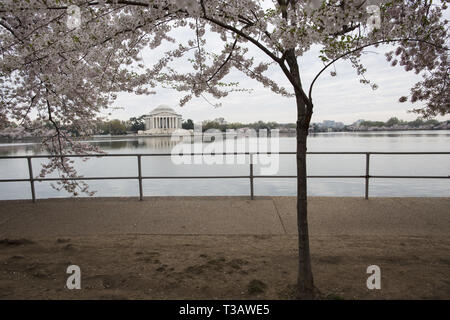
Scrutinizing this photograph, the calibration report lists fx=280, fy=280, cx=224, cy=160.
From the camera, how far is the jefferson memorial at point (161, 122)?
96.1m

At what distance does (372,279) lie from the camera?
9.36 ft

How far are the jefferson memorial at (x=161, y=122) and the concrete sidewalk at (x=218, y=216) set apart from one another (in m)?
90.4

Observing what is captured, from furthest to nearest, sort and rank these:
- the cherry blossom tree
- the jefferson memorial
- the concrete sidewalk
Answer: the jefferson memorial < the concrete sidewalk < the cherry blossom tree

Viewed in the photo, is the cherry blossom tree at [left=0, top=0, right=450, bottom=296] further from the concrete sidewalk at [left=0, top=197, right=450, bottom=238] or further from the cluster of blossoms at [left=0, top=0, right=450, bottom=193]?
the concrete sidewalk at [left=0, top=197, right=450, bottom=238]

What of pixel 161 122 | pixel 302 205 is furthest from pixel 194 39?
pixel 161 122

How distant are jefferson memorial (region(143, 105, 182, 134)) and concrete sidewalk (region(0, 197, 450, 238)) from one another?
90.4 m

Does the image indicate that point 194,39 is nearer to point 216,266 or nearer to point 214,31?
point 214,31

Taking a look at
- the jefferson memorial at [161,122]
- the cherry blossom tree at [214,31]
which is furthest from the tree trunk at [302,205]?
the jefferson memorial at [161,122]

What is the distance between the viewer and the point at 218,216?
5129 mm

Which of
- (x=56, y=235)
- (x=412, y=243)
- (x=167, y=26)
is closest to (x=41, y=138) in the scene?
(x=56, y=235)

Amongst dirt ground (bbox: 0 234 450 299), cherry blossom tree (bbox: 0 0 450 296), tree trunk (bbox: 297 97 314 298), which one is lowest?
dirt ground (bbox: 0 234 450 299)

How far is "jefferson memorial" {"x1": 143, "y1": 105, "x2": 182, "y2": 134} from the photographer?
96106 mm

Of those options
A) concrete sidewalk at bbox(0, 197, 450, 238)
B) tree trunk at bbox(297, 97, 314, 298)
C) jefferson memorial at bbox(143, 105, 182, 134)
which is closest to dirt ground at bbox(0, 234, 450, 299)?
tree trunk at bbox(297, 97, 314, 298)
